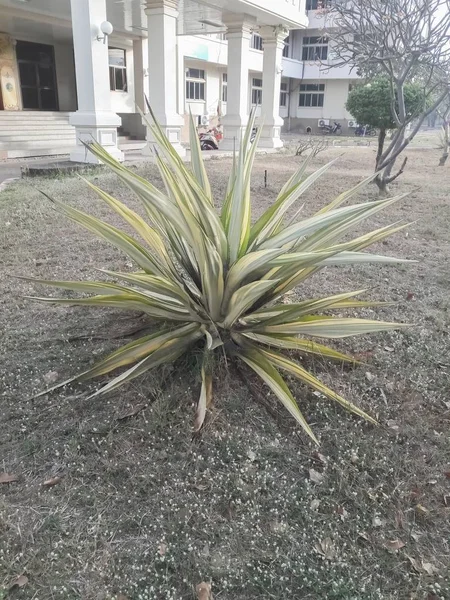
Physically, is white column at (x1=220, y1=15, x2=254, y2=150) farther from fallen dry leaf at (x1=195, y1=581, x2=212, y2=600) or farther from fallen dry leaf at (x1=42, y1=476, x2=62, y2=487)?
fallen dry leaf at (x1=195, y1=581, x2=212, y2=600)

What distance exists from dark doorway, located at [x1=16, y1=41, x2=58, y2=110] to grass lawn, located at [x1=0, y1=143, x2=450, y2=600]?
17.7 m

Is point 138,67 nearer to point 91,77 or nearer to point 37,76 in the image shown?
point 37,76

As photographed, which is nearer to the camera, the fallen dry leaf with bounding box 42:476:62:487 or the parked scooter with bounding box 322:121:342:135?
the fallen dry leaf with bounding box 42:476:62:487

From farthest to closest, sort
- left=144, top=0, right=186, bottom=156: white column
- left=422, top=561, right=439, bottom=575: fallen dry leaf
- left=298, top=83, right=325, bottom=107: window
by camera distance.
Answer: left=298, top=83, right=325, bottom=107: window < left=144, top=0, right=186, bottom=156: white column < left=422, top=561, right=439, bottom=575: fallen dry leaf

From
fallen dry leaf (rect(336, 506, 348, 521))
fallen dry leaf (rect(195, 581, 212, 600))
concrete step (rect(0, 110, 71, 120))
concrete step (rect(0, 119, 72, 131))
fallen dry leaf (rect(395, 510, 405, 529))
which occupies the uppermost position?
concrete step (rect(0, 110, 71, 120))

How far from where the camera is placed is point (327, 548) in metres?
1.82

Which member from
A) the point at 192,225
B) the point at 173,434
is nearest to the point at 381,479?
the point at 173,434

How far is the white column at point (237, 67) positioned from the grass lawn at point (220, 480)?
1231cm

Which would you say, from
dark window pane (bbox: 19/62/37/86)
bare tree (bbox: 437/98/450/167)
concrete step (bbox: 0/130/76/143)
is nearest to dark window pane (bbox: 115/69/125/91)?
dark window pane (bbox: 19/62/37/86)

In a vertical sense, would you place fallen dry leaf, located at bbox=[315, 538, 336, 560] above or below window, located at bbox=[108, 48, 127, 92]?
below

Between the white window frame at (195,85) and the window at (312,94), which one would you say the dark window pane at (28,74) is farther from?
the window at (312,94)

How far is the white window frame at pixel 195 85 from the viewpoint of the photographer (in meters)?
24.2

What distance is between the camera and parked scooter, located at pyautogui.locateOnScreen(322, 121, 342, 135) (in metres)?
34.1

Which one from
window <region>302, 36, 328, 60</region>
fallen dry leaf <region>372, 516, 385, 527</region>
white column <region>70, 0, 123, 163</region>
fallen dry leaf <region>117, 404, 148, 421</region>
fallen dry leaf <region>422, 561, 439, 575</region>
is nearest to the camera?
fallen dry leaf <region>422, 561, 439, 575</region>
